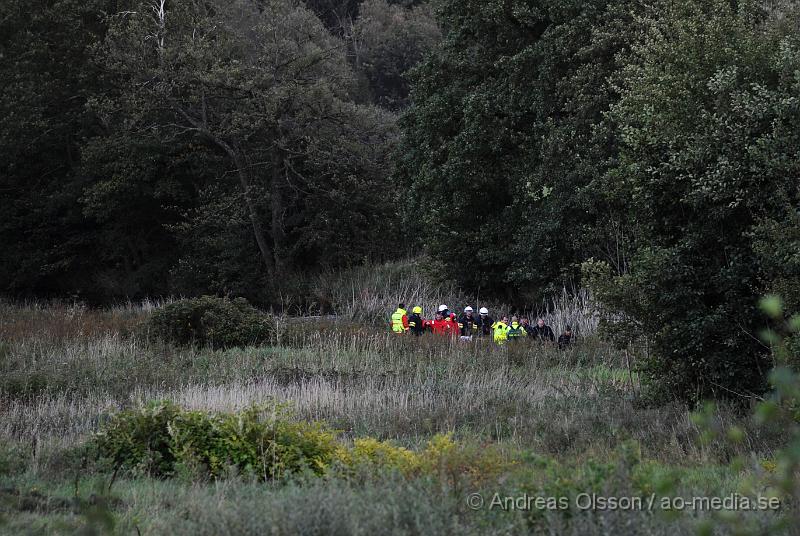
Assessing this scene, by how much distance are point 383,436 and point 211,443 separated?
2.87 meters

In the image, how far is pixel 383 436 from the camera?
37.9 feet

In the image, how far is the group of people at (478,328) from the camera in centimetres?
2189

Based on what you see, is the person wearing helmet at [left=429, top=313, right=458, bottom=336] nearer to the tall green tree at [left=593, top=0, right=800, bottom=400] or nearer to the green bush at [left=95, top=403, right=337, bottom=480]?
the tall green tree at [left=593, top=0, right=800, bottom=400]

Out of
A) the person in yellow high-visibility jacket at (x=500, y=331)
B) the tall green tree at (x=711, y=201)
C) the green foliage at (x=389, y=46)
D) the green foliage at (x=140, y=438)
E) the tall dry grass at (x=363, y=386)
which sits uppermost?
the green foliage at (x=389, y=46)

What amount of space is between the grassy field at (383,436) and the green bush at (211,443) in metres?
0.25

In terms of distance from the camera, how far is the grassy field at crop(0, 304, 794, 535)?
6156 mm

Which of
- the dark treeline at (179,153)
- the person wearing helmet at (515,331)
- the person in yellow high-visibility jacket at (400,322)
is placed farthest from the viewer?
the dark treeline at (179,153)

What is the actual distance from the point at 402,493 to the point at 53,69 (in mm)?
39878

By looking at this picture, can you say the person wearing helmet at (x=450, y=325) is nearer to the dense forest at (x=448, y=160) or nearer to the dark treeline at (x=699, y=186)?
the dense forest at (x=448, y=160)

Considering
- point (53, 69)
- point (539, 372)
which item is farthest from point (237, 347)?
point (53, 69)

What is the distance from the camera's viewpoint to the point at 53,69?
41750 millimetres

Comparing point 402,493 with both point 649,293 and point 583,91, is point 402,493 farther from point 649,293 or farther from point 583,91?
point 583,91

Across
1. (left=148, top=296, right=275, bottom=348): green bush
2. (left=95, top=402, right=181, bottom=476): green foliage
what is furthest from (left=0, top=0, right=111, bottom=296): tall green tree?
(left=95, top=402, right=181, bottom=476): green foliage

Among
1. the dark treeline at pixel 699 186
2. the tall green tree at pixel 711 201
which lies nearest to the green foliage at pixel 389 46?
the dark treeline at pixel 699 186
